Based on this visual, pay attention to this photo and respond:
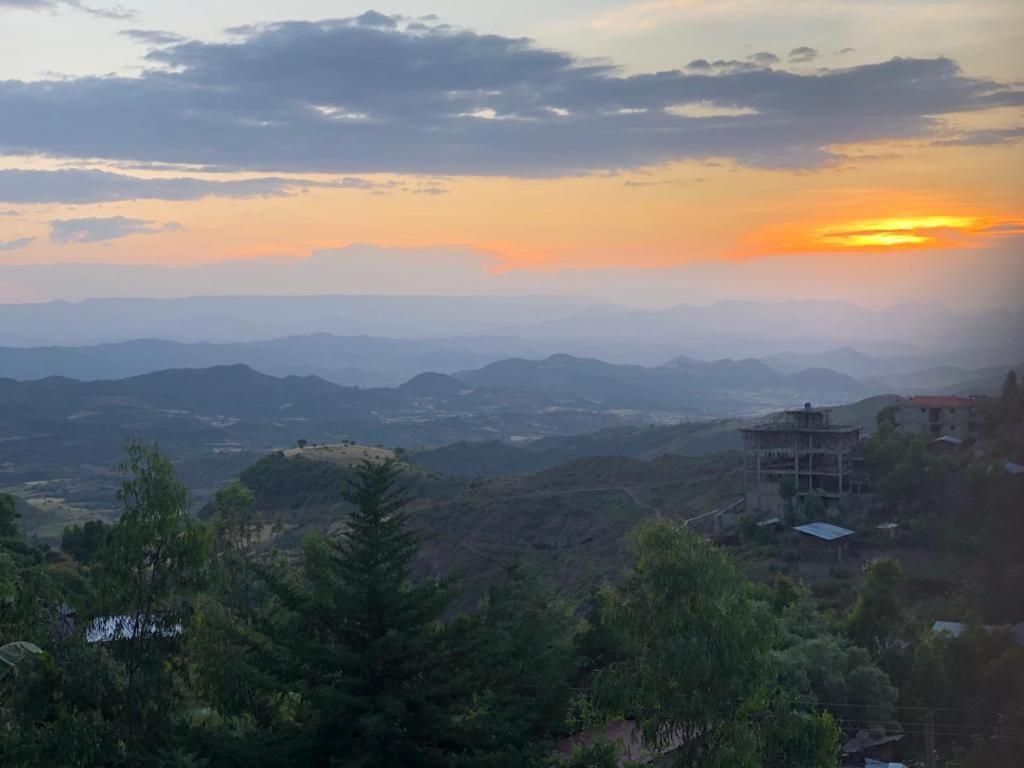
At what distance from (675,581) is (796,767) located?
2.65 meters

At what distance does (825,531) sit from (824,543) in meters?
0.60

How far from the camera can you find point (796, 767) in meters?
12.3

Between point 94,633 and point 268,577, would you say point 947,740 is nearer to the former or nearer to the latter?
point 268,577

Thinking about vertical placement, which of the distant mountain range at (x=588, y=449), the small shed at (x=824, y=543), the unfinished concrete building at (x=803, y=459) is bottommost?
the distant mountain range at (x=588, y=449)

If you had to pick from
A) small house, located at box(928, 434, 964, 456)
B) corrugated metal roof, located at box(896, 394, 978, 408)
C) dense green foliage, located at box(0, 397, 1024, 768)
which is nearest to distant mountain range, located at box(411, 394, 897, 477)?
corrugated metal roof, located at box(896, 394, 978, 408)

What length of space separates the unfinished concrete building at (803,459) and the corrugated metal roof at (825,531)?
133 inches

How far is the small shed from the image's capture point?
31.7 metres

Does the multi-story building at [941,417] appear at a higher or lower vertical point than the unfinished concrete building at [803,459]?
higher

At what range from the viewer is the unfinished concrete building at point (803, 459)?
124ft

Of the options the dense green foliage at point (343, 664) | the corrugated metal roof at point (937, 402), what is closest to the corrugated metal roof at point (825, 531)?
the corrugated metal roof at point (937, 402)

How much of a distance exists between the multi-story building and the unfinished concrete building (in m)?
3.05

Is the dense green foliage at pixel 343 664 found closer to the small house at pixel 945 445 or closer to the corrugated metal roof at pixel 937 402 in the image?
the small house at pixel 945 445

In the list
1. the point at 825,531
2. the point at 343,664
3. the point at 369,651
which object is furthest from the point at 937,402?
the point at 343,664

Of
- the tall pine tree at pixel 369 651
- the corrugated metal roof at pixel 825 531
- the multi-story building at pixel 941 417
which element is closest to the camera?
the tall pine tree at pixel 369 651
